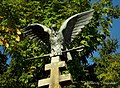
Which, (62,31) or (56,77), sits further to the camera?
(62,31)

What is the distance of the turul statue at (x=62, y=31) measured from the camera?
8.59 metres

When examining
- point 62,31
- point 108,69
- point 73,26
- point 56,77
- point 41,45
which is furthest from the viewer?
point 108,69

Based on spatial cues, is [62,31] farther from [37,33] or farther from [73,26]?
[37,33]

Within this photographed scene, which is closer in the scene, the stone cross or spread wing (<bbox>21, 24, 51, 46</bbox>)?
the stone cross

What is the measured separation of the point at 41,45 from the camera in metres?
18.6

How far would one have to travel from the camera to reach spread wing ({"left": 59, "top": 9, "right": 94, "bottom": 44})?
8727mm

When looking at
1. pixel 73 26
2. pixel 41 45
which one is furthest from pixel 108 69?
pixel 73 26

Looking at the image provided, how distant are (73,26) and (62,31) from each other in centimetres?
31

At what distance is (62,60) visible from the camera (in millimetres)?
8383

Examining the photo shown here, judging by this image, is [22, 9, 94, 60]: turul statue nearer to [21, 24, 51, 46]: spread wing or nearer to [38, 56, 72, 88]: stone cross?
[21, 24, 51, 46]: spread wing

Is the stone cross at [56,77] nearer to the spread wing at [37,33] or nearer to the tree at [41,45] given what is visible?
the spread wing at [37,33]

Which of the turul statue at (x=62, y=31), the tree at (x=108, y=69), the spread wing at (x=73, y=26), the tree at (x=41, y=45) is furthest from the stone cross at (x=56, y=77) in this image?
the tree at (x=108, y=69)

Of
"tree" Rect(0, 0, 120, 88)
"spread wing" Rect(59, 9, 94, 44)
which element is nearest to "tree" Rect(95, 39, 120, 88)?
"tree" Rect(0, 0, 120, 88)

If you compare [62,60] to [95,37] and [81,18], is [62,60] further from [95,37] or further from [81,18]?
[95,37]
